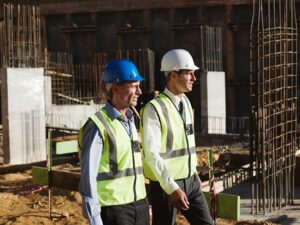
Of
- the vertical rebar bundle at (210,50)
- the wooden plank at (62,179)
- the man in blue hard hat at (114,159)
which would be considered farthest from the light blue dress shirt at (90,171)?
the vertical rebar bundle at (210,50)

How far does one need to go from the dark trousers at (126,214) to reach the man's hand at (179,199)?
1.36ft

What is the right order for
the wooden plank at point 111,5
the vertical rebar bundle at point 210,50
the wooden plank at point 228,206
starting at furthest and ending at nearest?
the wooden plank at point 111,5 → the vertical rebar bundle at point 210,50 → the wooden plank at point 228,206

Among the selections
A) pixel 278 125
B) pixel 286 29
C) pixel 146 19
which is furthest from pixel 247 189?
pixel 146 19

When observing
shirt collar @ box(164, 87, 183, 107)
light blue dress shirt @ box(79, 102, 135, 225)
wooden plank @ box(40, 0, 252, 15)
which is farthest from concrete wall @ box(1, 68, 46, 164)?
wooden plank @ box(40, 0, 252, 15)

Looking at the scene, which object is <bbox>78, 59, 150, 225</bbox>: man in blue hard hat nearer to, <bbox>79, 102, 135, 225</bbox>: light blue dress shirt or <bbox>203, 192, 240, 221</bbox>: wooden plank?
<bbox>79, 102, 135, 225</bbox>: light blue dress shirt

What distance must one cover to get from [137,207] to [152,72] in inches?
765

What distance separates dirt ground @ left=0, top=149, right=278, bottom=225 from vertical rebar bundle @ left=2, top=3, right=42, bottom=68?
4.62 m

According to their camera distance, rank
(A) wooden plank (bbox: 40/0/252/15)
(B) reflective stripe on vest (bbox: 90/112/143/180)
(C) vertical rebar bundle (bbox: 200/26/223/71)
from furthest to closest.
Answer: (A) wooden plank (bbox: 40/0/252/15) → (C) vertical rebar bundle (bbox: 200/26/223/71) → (B) reflective stripe on vest (bbox: 90/112/143/180)

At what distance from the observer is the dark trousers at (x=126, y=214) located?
11.5 ft

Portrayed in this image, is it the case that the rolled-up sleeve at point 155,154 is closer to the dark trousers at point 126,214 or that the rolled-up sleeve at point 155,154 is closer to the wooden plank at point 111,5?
the dark trousers at point 126,214

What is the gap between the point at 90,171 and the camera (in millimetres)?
3307

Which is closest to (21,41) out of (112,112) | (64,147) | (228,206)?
(64,147)

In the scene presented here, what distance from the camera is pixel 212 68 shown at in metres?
19.6

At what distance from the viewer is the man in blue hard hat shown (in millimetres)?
3324
